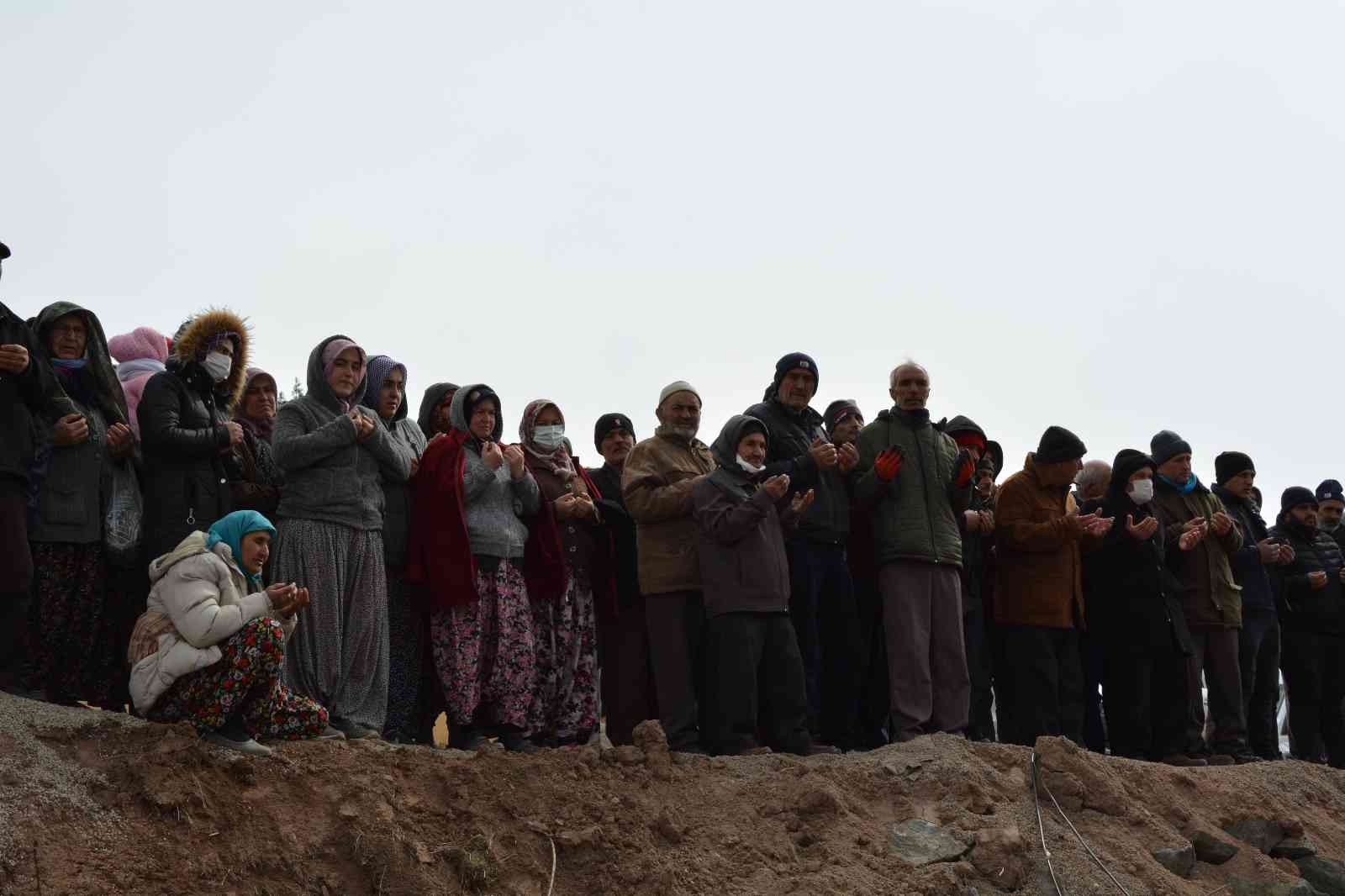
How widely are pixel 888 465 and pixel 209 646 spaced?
4.29 m

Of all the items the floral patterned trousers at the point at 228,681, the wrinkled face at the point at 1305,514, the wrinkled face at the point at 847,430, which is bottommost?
the floral patterned trousers at the point at 228,681

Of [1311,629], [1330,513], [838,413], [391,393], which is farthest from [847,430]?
[1330,513]

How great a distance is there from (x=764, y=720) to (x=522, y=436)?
235 centimetres

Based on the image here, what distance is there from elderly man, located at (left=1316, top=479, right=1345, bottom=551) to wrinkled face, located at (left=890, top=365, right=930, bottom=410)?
5.10 meters

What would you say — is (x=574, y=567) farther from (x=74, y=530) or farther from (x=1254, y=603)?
(x=1254, y=603)

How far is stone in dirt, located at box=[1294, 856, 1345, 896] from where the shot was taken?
29.9ft

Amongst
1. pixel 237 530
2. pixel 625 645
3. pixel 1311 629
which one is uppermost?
pixel 237 530

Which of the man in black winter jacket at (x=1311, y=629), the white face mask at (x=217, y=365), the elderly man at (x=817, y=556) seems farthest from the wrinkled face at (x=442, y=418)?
the man in black winter jacket at (x=1311, y=629)

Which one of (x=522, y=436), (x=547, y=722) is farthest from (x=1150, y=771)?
(x=522, y=436)

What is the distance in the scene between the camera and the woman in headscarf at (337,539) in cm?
787

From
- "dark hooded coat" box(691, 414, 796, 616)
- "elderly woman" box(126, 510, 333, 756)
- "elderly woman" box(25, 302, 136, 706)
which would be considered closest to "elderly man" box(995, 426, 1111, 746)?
"dark hooded coat" box(691, 414, 796, 616)

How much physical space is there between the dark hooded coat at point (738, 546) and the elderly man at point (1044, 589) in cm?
196

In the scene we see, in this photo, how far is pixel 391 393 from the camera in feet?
29.5

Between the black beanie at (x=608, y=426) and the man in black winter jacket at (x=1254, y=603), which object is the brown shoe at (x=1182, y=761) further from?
the black beanie at (x=608, y=426)
